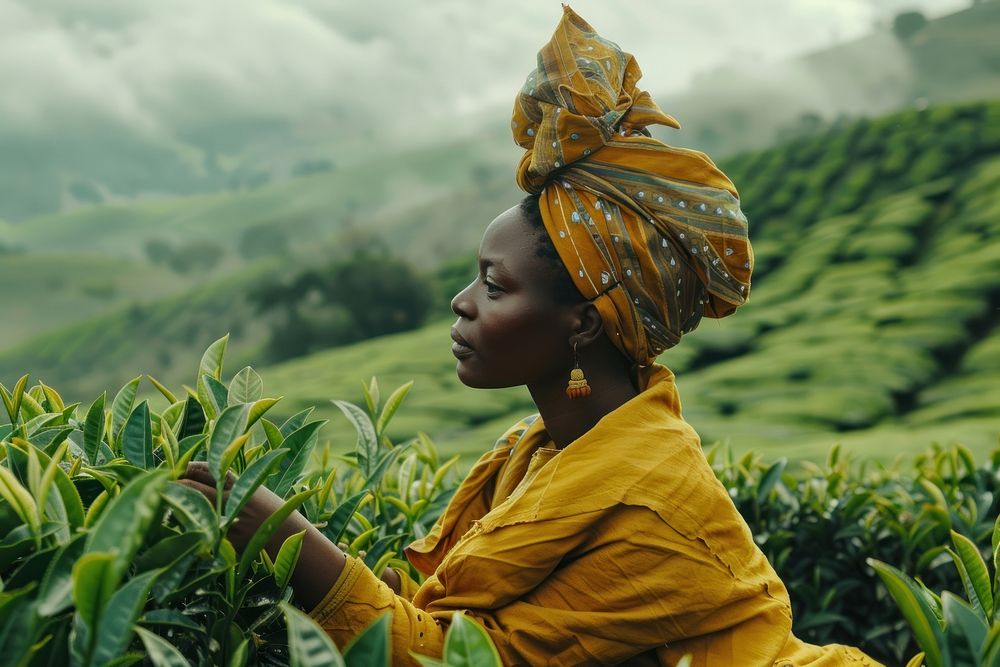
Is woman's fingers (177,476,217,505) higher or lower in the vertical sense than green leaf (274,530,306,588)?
higher

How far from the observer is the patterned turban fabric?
186 cm

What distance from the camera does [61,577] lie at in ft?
3.57

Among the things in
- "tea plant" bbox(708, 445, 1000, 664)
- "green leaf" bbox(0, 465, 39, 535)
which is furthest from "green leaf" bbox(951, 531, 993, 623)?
"tea plant" bbox(708, 445, 1000, 664)

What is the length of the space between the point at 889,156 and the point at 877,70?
15541 millimetres

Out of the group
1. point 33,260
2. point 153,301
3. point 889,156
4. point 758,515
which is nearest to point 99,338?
point 153,301

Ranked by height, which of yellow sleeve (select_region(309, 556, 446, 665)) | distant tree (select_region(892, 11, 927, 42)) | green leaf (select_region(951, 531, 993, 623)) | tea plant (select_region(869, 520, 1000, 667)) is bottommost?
green leaf (select_region(951, 531, 993, 623))

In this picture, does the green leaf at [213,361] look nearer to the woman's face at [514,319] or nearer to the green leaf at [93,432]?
the green leaf at [93,432]

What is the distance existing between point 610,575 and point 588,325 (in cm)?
51

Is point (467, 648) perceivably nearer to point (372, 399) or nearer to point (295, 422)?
point (295, 422)

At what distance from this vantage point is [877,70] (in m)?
36.4

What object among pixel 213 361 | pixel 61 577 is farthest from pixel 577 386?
pixel 61 577

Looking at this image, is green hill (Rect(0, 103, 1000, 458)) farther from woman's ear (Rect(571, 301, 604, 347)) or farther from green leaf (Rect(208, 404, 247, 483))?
green leaf (Rect(208, 404, 247, 483))

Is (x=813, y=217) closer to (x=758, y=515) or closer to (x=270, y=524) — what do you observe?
(x=758, y=515)

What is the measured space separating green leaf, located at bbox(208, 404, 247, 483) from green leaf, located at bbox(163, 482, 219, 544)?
0.11 m
